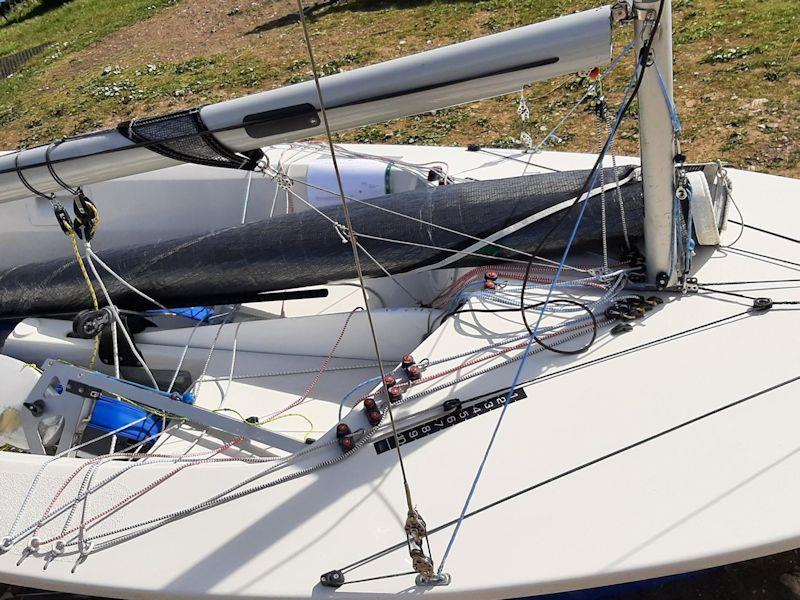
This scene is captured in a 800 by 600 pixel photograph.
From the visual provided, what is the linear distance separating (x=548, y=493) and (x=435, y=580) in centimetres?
33

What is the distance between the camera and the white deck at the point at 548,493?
64.3 inches

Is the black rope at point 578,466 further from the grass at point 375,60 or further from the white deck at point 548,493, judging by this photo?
the grass at point 375,60

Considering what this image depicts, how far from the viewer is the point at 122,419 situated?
247cm

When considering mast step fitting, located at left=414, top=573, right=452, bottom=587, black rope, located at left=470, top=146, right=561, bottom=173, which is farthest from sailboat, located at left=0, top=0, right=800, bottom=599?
black rope, located at left=470, top=146, right=561, bottom=173

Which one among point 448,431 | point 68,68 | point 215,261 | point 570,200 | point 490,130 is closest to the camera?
point 448,431

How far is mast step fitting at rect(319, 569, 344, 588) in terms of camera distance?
1.67m

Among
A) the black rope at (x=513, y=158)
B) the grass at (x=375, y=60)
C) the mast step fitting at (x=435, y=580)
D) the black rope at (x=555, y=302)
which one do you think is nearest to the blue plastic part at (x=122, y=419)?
the black rope at (x=555, y=302)

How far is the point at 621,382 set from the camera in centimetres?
199

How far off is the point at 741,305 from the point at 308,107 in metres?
1.29

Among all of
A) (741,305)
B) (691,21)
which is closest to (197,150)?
(741,305)

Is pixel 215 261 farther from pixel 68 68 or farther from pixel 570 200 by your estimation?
pixel 68 68

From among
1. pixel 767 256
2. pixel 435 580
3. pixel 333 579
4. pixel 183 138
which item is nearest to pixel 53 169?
pixel 183 138

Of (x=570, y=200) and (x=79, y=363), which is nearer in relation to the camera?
(x=570, y=200)

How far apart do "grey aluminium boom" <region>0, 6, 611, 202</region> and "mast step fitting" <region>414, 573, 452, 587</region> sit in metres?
1.04
